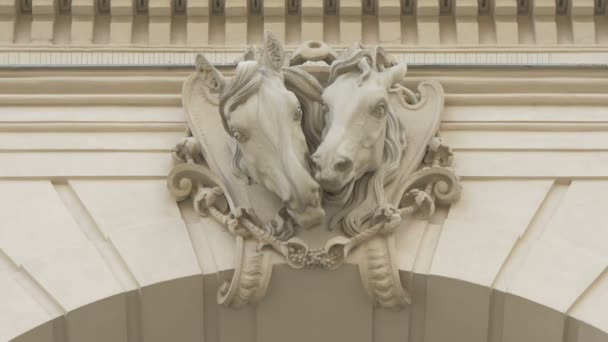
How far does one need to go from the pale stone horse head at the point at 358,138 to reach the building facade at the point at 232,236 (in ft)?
0.83

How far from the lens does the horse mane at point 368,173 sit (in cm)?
926

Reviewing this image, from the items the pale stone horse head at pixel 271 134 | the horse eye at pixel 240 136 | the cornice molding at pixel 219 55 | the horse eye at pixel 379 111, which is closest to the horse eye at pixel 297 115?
the pale stone horse head at pixel 271 134

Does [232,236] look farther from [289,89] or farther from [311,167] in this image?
[289,89]

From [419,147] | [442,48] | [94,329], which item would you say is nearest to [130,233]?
[94,329]

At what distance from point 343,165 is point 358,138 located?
23cm

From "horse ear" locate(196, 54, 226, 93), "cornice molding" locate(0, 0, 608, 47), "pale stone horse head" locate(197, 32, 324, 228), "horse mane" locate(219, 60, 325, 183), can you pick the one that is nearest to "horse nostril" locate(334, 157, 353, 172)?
"pale stone horse head" locate(197, 32, 324, 228)

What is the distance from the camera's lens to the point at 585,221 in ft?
30.9

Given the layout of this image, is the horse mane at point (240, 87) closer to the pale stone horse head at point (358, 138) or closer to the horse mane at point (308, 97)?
the horse mane at point (308, 97)

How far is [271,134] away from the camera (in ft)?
29.8

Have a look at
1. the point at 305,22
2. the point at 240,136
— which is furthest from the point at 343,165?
the point at 305,22

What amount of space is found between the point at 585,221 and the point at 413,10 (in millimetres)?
1881

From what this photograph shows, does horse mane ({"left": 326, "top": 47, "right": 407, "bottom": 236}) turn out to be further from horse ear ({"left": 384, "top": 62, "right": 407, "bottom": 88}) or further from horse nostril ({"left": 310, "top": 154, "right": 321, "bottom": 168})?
horse nostril ({"left": 310, "top": 154, "right": 321, "bottom": 168})

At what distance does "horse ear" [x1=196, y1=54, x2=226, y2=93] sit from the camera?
947 centimetres

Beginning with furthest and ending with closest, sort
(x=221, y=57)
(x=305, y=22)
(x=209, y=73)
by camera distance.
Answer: (x=305, y=22) < (x=221, y=57) < (x=209, y=73)
